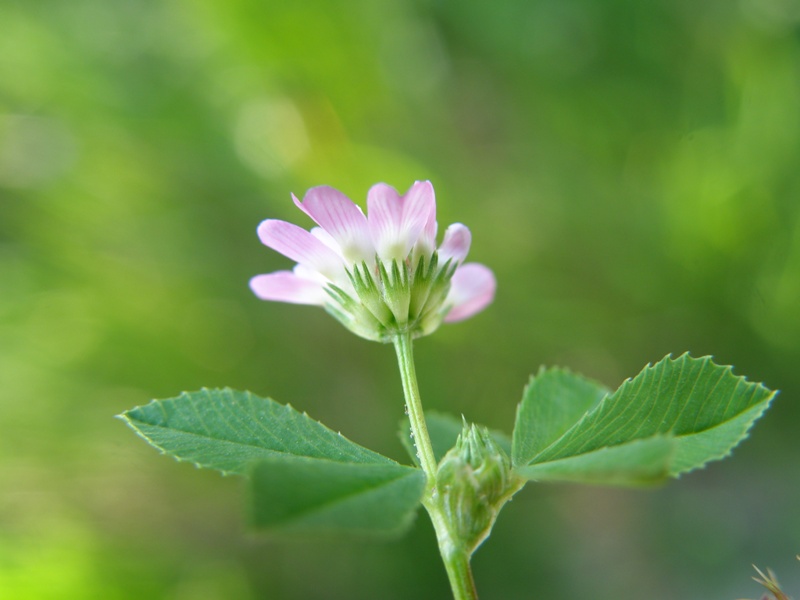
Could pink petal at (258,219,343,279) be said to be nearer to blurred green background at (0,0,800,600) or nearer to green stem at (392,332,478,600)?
green stem at (392,332,478,600)

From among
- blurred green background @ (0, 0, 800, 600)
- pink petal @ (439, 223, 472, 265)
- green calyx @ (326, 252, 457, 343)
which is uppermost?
blurred green background @ (0, 0, 800, 600)

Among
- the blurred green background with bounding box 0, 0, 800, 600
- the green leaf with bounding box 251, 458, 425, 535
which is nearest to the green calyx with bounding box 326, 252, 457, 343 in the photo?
the green leaf with bounding box 251, 458, 425, 535

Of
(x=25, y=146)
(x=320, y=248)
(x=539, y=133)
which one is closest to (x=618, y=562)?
(x=539, y=133)

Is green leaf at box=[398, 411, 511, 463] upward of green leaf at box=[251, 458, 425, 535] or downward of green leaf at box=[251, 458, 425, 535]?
upward

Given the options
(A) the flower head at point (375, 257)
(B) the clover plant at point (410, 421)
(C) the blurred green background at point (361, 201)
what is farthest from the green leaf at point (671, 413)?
(C) the blurred green background at point (361, 201)

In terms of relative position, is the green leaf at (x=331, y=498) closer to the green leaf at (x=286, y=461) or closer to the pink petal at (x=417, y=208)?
the green leaf at (x=286, y=461)

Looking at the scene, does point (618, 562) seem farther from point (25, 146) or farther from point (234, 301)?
point (25, 146)
